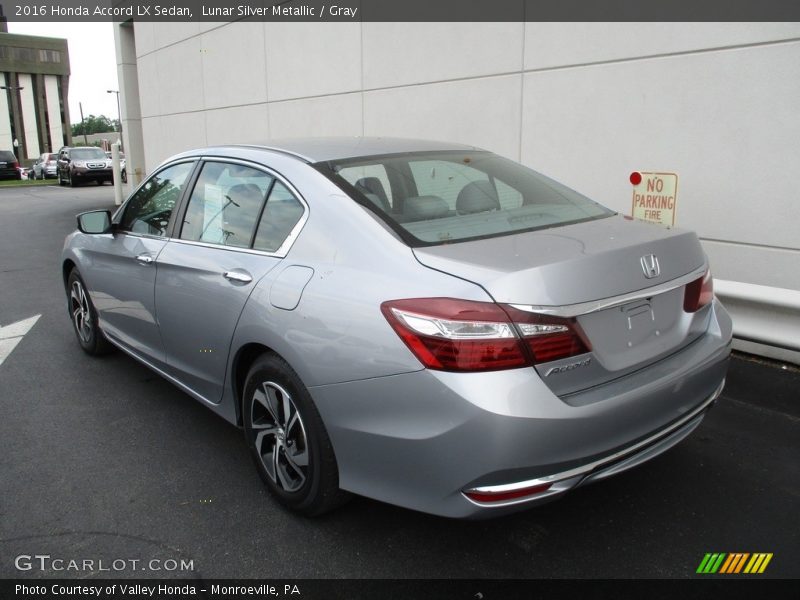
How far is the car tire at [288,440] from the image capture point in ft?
8.98

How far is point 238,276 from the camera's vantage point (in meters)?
3.13

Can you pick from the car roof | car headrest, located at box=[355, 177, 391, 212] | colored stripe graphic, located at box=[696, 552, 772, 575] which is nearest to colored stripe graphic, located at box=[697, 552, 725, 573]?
colored stripe graphic, located at box=[696, 552, 772, 575]

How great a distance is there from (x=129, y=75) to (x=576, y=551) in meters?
18.9

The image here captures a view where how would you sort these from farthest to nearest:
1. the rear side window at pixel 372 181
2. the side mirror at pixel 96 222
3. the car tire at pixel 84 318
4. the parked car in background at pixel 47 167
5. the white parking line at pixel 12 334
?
the parked car in background at pixel 47 167
the white parking line at pixel 12 334
the car tire at pixel 84 318
the side mirror at pixel 96 222
the rear side window at pixel 372 181

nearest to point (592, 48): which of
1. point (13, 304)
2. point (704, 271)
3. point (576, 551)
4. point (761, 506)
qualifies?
point (704, 271)

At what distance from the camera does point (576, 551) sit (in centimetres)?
276

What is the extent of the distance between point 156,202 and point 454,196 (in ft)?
6.79

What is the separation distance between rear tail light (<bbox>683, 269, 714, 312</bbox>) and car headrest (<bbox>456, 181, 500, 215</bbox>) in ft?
2.95

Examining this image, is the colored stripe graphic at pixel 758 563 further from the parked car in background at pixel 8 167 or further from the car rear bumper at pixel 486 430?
the parked car in background at pixel 8 167

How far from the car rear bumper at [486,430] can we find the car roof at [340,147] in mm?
1239

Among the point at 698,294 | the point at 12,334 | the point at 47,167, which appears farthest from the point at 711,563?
the point at 47,167

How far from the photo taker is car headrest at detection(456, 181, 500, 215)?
311cm

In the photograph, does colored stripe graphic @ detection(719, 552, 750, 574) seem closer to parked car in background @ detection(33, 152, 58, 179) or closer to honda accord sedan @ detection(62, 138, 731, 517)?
honda accord sedan @ detection(62, 138, 731, 517)

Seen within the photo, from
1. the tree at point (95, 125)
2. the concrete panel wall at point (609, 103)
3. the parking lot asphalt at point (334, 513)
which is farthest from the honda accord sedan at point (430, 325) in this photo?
the tree at point (95, 125)
